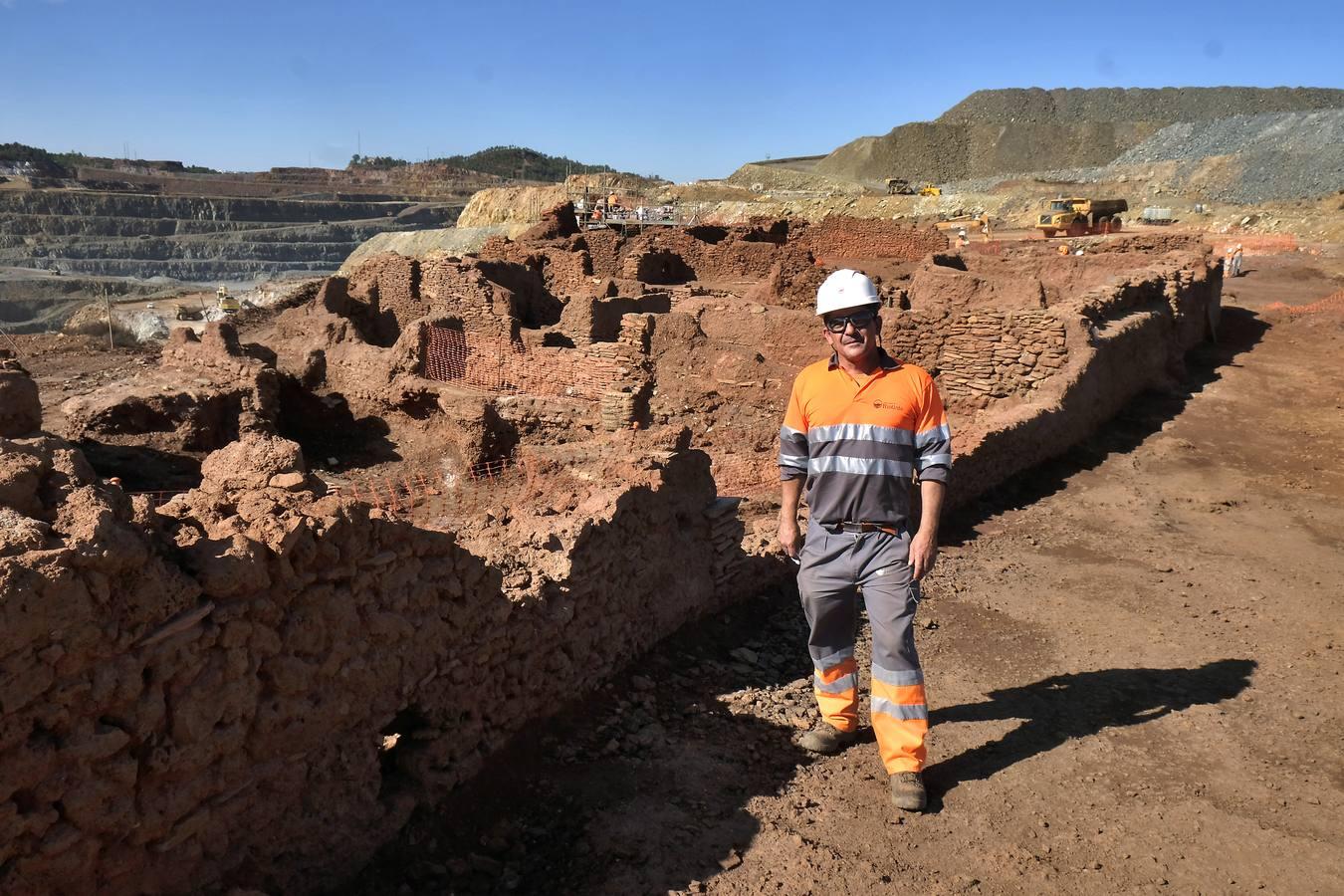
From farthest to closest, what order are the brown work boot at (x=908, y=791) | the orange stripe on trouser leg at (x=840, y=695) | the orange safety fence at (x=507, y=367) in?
1. the orange safety fence at (x=507, y=367)
2. the orange stripe on trouser leg at (x=840, y=695)
3. the brown work boot at (x=908, y=791)

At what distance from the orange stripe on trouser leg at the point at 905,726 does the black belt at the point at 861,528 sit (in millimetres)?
654

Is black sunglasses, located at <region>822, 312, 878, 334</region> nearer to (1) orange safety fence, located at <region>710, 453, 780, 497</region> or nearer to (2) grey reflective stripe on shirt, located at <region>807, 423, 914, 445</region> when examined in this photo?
(2) grey reflective stripe on shirt, located at <region>807, 423, 914, 445</region>

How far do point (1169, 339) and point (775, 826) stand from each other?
1275cm

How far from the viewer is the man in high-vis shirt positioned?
370 cm

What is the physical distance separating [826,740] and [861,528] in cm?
108

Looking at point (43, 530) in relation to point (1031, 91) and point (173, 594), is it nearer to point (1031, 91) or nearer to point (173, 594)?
point (173, 594)

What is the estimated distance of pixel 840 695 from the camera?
4102mm

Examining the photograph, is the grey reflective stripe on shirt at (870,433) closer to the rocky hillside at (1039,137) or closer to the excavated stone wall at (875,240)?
the excavated stone wall at (875,240)

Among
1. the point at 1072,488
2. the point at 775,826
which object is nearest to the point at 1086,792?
the point at 775,826

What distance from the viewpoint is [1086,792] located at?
3.86 m

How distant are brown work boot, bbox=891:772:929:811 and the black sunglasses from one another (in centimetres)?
191

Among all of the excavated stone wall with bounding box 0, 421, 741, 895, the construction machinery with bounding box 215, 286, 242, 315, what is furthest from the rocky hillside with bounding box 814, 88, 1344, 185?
the excavated stone wall with bounding box 0, 421, 741, 895

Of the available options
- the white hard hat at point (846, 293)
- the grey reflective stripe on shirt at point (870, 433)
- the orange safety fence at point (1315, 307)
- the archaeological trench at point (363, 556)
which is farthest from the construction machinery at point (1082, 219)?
the grey reflective stripe on shirt at point (870, 433)

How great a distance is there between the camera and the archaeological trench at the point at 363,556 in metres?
2.48
